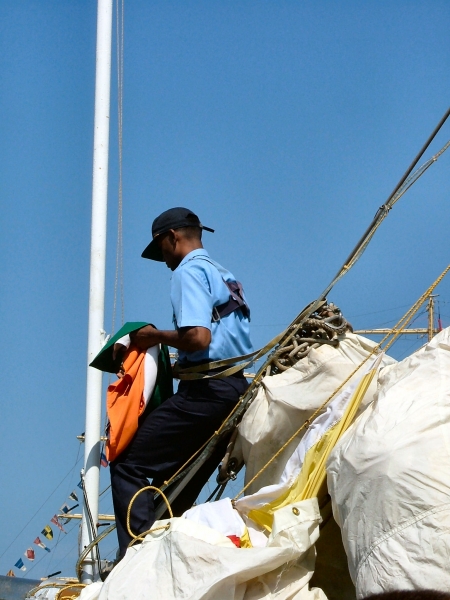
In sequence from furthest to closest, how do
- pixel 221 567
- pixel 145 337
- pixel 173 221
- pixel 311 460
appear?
pixel 173 221 → pixel 145 337 → pixel 311 460 → pixel 221 567

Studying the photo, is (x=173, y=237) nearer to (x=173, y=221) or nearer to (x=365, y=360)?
(x=173, y=221)

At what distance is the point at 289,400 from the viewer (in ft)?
14.9

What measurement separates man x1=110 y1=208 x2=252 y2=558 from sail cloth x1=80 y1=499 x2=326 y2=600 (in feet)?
3.17

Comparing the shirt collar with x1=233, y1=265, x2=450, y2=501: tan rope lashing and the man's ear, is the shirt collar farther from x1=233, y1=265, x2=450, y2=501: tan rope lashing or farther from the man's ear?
x1=233, y1=265, x2=450, y2=501: tan rope lashing

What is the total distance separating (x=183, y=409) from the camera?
16.3 feet

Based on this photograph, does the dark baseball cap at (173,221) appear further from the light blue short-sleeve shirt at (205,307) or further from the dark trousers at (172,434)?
the dark trousers at (172,434)

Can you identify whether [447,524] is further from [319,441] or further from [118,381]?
[118,381]

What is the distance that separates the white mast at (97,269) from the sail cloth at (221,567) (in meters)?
1.95

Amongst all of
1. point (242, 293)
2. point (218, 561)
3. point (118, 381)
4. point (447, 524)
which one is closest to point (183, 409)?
point (118, 381)

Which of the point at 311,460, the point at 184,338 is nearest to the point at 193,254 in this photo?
the point at 184,338

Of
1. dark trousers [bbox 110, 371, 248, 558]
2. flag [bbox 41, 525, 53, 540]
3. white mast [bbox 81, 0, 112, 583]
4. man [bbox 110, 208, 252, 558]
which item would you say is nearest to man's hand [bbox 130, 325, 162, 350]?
man [bbox 110, 208, 252, 558]

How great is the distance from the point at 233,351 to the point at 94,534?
1605 mm

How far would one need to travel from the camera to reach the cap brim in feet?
18.4

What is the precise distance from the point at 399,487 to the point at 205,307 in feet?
6.79
